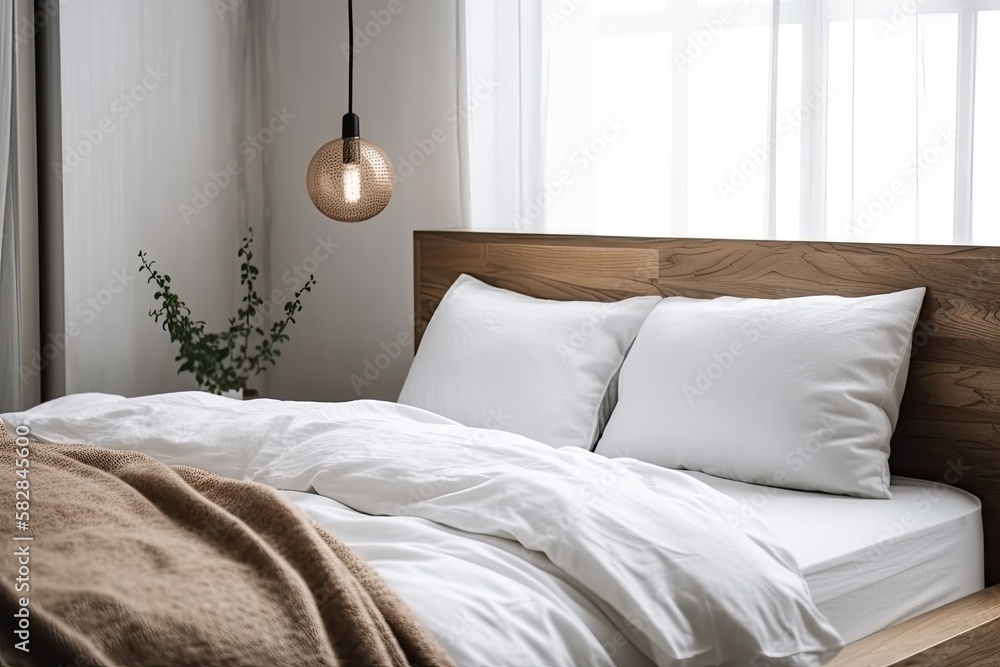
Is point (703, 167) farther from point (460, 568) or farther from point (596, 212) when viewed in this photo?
point (460, 568)

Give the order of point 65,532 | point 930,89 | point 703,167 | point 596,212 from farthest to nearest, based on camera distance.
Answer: point 596,212
point 703,167
point 930,89
point 65,532

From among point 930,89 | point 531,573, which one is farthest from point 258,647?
point 930,89

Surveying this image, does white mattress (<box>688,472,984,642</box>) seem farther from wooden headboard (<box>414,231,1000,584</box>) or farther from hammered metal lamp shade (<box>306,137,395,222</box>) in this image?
hammered metal lamp shade (<box>306,137,395,222</box>)

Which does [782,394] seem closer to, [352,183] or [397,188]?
[352,183]

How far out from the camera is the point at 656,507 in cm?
159

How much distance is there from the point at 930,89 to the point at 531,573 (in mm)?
1630

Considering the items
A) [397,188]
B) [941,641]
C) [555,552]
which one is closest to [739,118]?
[397,188]

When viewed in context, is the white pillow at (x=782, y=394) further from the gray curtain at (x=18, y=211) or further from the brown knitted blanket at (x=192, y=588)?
the gray curtain at (x=18, y=211)

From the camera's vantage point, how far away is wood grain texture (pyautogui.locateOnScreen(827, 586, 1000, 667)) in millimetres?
1758

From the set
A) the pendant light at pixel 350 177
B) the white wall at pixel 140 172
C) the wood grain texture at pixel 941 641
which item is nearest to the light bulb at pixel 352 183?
the pendant light at pixel 350 177

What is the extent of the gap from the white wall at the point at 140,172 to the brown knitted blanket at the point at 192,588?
1771mm

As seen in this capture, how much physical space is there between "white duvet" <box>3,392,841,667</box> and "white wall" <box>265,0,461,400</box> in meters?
1.63

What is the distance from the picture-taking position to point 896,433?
7.47 feet

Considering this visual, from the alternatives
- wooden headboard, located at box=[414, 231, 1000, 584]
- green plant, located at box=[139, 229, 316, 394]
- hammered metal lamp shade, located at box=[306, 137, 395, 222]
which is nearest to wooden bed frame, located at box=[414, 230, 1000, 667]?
wooden headboard, located at box=[414, 231, 1000, 584]
